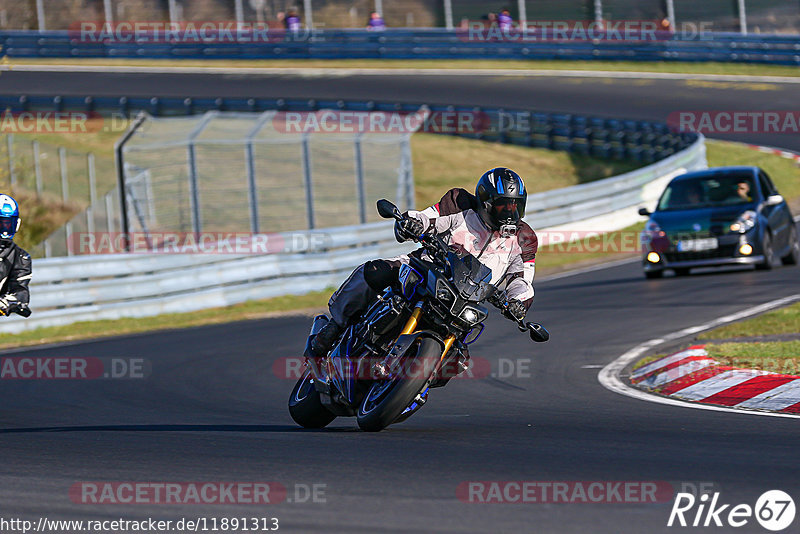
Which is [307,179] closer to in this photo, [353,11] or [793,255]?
[793,255]

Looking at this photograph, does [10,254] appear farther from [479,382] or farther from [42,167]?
[42,167]

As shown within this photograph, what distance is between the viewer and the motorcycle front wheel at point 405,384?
25.6ft

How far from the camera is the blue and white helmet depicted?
10281mm

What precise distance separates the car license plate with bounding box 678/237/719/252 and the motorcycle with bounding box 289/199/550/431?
36.6 ft

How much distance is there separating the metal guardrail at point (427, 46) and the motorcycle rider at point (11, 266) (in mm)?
34851

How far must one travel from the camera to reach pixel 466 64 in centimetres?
4750

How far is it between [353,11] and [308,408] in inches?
1608

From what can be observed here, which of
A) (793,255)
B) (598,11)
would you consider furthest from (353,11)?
(793,255)

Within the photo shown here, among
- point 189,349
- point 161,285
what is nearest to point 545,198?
point 161,285

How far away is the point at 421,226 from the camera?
26.3 ft

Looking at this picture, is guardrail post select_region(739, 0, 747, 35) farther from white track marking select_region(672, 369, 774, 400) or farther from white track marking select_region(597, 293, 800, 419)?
white track marking select_region(672, 369, 774, 400)

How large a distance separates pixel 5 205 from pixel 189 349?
535cm

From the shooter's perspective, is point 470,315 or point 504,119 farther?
point 504,119

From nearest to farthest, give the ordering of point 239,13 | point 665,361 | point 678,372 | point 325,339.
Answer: point 325,339 < point 678,372 < point 665,361 < point 239,13
